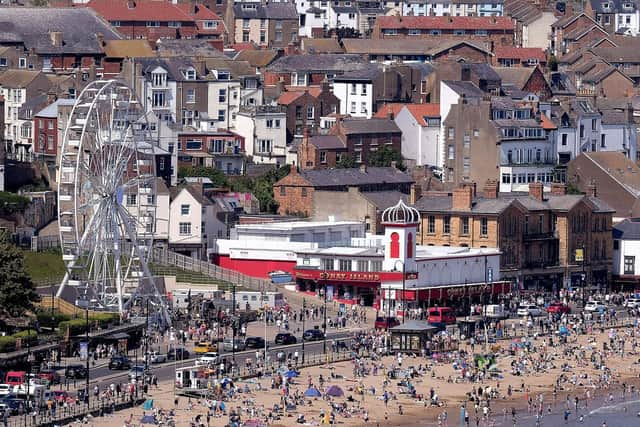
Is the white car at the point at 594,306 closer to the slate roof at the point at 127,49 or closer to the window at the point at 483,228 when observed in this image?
the window at the point at 483,228

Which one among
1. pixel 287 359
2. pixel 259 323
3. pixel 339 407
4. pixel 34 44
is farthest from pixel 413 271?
pixel 34 44

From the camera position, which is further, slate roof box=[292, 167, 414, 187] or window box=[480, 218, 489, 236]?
slate roof box=[292, 167, 414, 187]

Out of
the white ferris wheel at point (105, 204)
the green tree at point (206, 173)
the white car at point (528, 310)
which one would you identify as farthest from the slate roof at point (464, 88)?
the white ferris wheel at point (105, 204)

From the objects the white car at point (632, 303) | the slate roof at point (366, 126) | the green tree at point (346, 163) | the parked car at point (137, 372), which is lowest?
the parked car at point (137, 372)

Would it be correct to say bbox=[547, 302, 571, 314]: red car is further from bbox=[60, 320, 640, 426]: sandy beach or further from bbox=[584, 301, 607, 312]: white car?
bbox=[60, 320, 640, 426]: sandy beach

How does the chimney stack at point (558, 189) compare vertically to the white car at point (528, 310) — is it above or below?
above

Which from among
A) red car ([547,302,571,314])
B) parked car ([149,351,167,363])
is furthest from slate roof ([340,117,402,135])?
parked car ([149,351,167,363])
